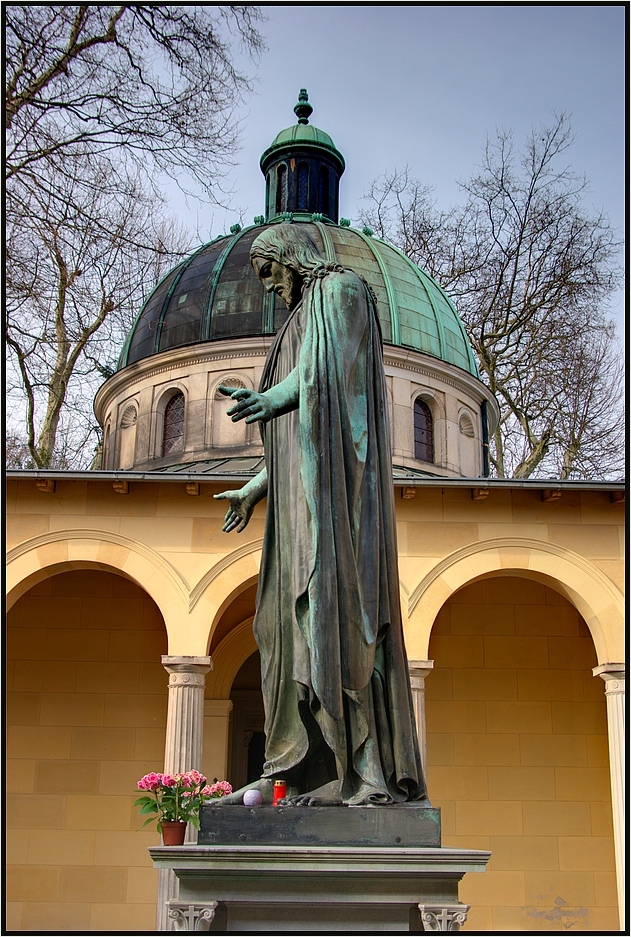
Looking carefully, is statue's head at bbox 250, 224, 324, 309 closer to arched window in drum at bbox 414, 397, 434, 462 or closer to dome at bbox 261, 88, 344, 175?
arched window in drum at bbox 414, 397, 434, 462

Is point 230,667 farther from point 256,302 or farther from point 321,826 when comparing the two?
point 321,826

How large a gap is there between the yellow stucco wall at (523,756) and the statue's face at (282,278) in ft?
50.2

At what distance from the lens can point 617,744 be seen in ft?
51.1

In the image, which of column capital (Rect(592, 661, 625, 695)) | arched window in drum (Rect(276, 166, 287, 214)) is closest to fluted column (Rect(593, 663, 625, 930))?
column capital (Rect(592, 661, 625, 695))

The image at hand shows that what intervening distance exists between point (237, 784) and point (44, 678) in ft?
13.2

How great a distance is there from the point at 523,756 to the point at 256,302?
1112cm

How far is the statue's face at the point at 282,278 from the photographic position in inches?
155

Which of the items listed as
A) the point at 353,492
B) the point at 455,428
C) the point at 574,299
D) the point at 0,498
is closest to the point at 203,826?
the point at 353,492

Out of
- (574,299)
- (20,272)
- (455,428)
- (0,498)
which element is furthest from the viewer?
(574,299)

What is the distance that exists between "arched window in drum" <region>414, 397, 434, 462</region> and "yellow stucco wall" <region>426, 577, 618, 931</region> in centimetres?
446

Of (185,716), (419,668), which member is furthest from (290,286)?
(419,668)

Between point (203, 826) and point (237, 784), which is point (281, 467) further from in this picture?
point (237, 784)

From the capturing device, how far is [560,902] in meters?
18.0

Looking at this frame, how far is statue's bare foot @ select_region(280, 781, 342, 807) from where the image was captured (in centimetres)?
317
